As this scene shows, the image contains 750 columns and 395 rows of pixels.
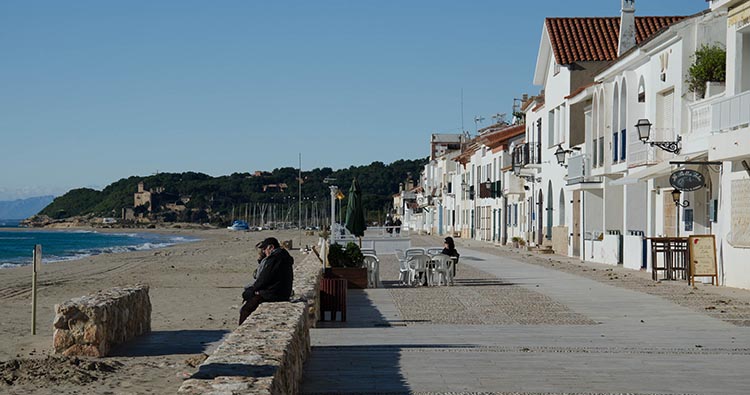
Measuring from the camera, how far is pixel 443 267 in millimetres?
21969

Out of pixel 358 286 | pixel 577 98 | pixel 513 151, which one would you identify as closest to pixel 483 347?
pixel 358 286

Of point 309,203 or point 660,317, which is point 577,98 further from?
point 309,203

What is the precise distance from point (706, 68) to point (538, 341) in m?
11.9

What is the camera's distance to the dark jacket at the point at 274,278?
12.3 meters

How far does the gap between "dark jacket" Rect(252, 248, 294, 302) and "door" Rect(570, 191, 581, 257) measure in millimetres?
24462

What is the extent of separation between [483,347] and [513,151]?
38329 mm

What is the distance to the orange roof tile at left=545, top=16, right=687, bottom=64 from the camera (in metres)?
36.9

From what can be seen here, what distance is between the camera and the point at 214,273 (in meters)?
36.5

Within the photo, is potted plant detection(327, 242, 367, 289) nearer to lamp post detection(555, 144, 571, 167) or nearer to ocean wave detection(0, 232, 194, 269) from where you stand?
lamp post detection(555, 144, 571, 167)

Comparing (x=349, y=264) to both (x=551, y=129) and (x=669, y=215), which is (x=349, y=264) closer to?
(x=669, y=215)

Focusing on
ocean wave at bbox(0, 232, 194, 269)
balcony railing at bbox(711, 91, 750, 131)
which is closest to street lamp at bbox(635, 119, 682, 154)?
balcony railing at bbox(711, 91, 750, 131)

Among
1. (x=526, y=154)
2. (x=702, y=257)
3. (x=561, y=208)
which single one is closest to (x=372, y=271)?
(x=702, y=257)

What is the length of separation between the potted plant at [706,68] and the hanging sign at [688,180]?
219cm

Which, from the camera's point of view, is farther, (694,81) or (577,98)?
(577,98)
